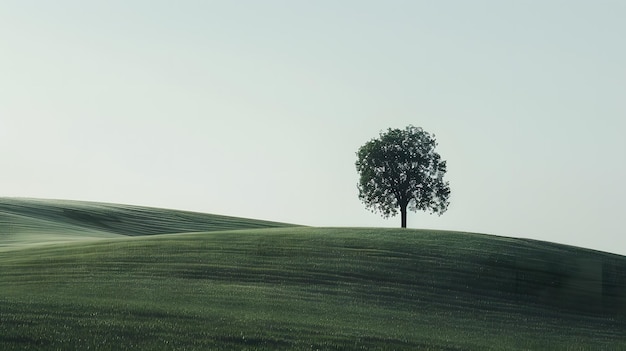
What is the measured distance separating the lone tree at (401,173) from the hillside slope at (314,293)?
2561cm

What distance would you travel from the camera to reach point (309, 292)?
34.6m

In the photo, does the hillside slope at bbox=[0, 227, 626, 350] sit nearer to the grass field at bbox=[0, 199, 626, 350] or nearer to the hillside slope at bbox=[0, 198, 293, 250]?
the grass field at bbox=[0, 199, 626, 350]

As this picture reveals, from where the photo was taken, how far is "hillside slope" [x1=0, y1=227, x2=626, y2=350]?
2339cm

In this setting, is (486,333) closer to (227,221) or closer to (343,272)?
(343,272)

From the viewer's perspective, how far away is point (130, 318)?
24594 mm

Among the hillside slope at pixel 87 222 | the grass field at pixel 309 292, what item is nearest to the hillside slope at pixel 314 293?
the grass field at pixel 309 292

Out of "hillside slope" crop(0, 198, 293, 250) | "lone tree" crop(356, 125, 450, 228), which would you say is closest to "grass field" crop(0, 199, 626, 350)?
Answer: "hillside slope" crop(0, 198, 293, 250)

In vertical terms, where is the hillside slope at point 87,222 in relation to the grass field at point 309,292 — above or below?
above

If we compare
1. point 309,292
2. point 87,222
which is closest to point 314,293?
point 309,292

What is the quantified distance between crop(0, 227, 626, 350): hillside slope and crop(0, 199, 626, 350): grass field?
0.08 meters

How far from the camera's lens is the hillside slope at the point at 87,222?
56.5 m

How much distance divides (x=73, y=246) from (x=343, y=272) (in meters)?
13.8

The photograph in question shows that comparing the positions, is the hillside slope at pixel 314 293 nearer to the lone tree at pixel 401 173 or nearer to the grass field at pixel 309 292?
the grass field at pixel 309 292

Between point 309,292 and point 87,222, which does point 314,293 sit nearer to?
point 309,292
